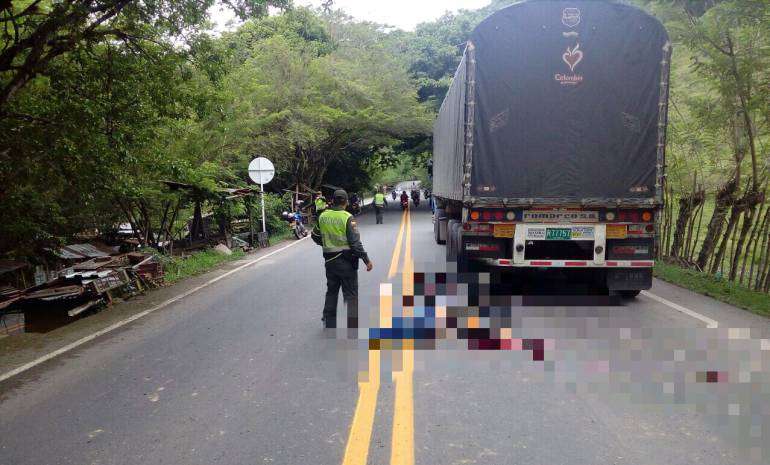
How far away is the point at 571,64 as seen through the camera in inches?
278

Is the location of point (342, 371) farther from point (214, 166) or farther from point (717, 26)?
point (214, 166)

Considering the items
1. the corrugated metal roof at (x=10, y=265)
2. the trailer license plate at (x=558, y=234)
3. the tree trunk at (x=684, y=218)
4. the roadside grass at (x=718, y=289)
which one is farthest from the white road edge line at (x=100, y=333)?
the tree trunk at (x=684, y=218)

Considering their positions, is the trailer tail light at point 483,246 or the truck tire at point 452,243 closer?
the trailer tail light at point 483,246

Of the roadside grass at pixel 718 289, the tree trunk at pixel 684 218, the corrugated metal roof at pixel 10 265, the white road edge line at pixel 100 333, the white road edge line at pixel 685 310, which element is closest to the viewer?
the white road edge line at pixel 100 333

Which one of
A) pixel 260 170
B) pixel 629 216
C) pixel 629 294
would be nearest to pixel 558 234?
pixel 629 216

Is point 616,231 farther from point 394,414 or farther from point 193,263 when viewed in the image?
point 193,263

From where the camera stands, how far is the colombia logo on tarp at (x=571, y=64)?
7.03 metres

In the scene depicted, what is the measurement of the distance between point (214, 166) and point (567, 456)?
11424 mm

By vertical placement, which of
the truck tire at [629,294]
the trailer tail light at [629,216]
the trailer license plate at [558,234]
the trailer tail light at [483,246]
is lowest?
the truck tire at [629,294]

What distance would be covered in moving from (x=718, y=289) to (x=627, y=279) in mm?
2479

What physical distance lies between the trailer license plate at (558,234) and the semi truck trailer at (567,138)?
0.01 m

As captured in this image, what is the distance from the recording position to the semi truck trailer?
6973 millimetres

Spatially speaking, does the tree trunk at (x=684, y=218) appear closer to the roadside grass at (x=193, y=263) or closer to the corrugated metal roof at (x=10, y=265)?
the roadside grass at (x=193, y=263)

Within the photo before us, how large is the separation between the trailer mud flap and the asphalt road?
28cm
